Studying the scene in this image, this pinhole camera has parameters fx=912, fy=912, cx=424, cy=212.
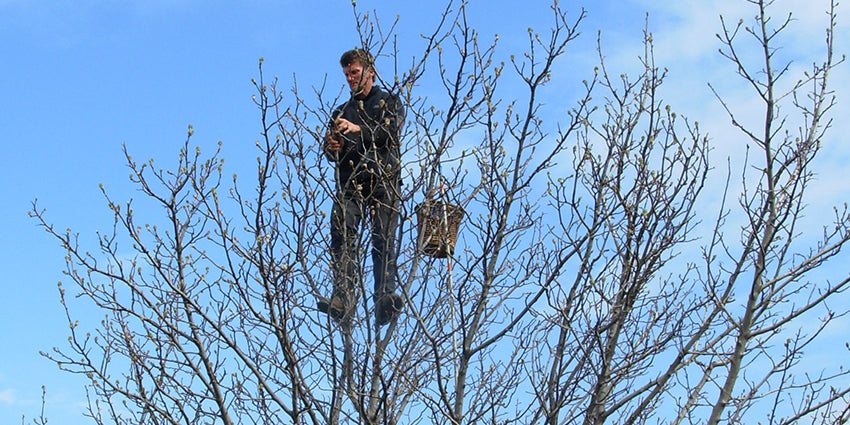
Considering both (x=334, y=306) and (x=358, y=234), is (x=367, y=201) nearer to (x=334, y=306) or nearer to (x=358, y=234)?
(x=358, y=234)

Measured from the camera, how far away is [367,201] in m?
4.70

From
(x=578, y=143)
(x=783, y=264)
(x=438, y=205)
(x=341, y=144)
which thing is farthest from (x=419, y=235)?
(x=783, y=264)

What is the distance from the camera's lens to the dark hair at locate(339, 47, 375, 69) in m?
4.57

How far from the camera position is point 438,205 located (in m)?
4.71

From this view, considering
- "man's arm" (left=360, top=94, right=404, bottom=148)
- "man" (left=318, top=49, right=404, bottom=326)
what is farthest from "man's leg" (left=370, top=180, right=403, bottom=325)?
"man's arm" (left=360, top=94, right=404, bottom=148)

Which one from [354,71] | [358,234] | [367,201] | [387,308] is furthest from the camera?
[354,71]

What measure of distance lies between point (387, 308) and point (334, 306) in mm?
291

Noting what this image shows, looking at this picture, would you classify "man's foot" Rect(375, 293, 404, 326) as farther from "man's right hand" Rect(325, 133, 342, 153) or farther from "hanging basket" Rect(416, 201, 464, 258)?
"man's right hand" Rect(325, 133, 342, 153)

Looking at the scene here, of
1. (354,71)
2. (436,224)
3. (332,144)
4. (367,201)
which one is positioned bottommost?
(436,224)

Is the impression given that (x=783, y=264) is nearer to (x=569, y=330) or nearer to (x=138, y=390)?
(x=569, y=330)

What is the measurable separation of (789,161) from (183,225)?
10.1 ft

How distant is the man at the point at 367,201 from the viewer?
4477mm

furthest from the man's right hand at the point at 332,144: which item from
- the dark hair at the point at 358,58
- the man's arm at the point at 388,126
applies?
the dark hair at the point at 358,58

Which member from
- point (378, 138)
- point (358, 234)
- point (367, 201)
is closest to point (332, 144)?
point (378, 138)
